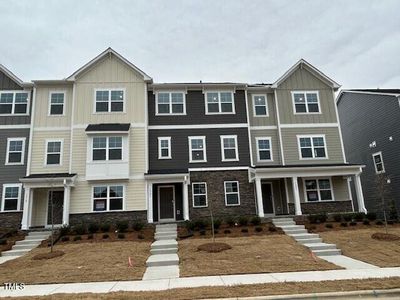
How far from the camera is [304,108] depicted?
2039cm

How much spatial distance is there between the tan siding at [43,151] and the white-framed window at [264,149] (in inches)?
462

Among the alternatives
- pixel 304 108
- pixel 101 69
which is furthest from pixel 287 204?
pixel 101 69

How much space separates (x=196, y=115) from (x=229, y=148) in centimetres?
301

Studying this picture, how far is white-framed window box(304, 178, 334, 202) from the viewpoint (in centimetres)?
1908

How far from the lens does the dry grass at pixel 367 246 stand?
10273mm

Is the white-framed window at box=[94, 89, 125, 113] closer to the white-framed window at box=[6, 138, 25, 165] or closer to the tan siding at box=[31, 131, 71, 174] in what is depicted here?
the tan siding at box=[31, 131, 71, 174]

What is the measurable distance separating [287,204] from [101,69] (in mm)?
14348

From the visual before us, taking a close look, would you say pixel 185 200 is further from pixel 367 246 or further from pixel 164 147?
pixel 367 246

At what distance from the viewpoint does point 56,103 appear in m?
18.8

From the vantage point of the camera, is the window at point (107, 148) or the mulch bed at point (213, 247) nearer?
the mulch bed at point (213, 247)

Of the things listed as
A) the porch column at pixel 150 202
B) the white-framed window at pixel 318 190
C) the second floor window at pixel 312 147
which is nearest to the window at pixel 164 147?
the porch column at pixel 150 202

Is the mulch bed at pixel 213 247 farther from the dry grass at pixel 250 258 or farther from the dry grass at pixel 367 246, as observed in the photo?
the dry grass at pixel 367 246

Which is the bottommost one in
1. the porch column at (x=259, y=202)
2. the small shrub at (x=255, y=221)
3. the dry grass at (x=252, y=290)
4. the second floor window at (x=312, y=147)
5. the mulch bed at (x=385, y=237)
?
the dry grass at (x=252, y=290)

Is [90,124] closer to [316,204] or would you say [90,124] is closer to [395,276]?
[316,204]
